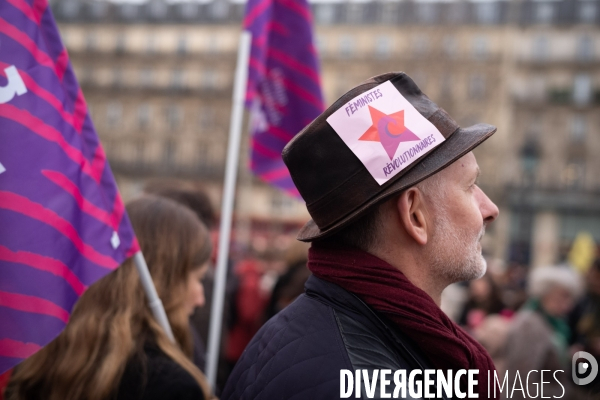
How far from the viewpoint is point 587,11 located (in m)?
52.5

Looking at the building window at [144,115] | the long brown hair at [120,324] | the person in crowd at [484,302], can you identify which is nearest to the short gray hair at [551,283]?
the person in crowd at [484,302]

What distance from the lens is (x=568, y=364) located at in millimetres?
4883

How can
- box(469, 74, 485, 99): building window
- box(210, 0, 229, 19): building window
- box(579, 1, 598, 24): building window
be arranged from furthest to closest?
box(210, 0, 229, 19): building window, box(579, 1, 598, 24): building window, box(469, 74, 485, 99): building window

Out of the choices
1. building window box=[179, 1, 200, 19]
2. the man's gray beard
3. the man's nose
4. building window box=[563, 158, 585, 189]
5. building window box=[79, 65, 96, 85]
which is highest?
the man's nose

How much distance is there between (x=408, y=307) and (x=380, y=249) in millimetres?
198

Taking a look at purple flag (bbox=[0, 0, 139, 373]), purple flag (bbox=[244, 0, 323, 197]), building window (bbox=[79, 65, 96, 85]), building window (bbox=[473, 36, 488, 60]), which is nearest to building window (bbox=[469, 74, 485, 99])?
building window (bbox=[473, 36, 488, 60])

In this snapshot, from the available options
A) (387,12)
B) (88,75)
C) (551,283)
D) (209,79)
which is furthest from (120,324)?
(88,75)

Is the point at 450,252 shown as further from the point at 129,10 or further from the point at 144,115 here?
the point at 129,10

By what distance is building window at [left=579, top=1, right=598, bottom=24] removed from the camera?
52.1 meters

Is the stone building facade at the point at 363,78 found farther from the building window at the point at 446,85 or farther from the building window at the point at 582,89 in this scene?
the building window at the point at 446,85

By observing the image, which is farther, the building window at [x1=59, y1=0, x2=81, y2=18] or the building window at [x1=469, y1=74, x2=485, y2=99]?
the building window at [x1=59, y1=0, x2=81, y2=18]

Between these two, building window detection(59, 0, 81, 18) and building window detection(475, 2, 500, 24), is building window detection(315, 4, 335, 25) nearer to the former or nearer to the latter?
building window detection(475, 2, 500, 24)

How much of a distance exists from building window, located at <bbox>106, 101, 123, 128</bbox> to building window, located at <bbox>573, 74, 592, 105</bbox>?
3503cm

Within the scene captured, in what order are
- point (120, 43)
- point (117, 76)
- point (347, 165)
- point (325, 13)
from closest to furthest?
point (347, 165)
point (325, 13)
point (117, 76)
point (120, 43)
